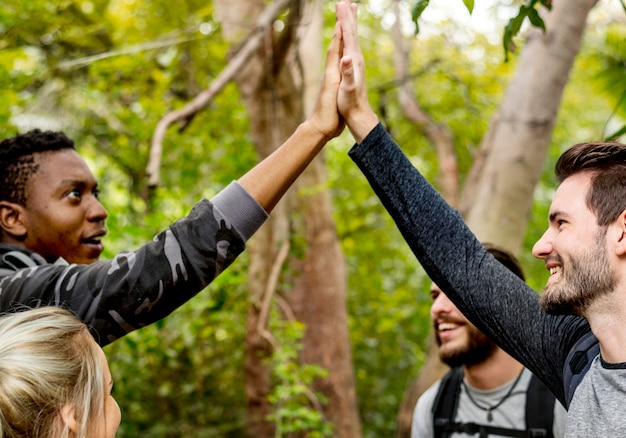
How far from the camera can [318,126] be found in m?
1.80

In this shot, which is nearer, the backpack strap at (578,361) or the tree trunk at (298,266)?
the backpack strap at (578,361)

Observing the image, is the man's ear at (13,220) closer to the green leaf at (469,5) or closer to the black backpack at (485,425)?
the green leaf at (469,5)

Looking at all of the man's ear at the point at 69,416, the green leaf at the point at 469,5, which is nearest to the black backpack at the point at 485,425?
the green leaf at the point at 469,5

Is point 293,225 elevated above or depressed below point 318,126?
above

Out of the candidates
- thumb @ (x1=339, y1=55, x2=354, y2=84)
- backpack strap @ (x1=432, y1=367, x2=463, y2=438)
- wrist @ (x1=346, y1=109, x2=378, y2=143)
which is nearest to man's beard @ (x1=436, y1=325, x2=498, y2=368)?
backpack strap @ (x1=432, y1=367, x2=463, y2=438)

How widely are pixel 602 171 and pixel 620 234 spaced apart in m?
0.17

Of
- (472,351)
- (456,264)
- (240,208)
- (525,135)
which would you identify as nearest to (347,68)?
(240,208)

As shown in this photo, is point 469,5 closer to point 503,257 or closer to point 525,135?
point 503,257

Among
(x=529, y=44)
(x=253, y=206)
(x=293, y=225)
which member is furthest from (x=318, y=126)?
(x=293, y=225)

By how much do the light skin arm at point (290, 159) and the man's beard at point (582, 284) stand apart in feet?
2.06

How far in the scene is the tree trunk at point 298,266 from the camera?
15.3 feet

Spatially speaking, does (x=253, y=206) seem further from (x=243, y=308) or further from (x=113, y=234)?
(x=243, y=308)

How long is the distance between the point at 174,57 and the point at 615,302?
5051 millimetres

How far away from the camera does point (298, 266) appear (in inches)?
199
